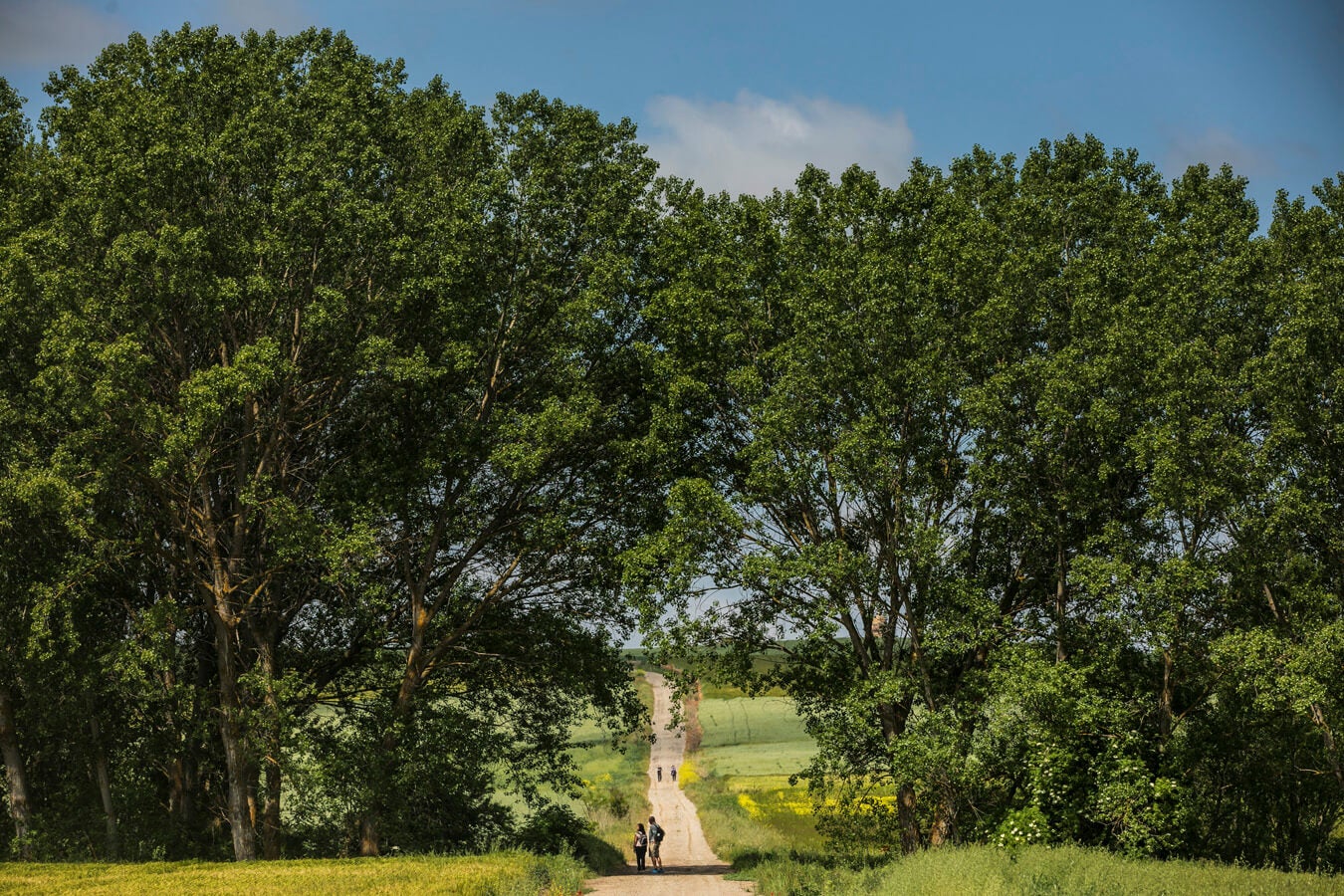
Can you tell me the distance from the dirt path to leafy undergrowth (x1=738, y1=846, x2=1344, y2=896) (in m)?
1.69

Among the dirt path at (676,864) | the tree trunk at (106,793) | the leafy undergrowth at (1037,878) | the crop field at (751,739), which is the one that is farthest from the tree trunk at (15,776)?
the crop field at (751,739)

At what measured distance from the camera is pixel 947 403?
2822 centimetres

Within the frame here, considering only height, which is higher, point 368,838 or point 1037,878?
point 1037,878

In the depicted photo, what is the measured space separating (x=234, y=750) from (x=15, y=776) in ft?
23.3

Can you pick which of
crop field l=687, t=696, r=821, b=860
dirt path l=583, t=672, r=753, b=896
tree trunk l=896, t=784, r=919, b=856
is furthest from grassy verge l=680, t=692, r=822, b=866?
tree trunk l=896, t=784, r=919, b=856

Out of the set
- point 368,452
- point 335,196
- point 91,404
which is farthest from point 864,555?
point 91,404

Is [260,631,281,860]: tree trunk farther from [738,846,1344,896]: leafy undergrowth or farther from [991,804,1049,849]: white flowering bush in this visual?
[991,804,1049,849]: white flowering bush

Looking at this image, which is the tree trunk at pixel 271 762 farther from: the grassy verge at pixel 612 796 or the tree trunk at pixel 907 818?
the tree trunk at pixel 907 818

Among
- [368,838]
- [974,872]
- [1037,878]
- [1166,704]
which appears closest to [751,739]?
[368,838]

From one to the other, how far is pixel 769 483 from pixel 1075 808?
10.3 metres

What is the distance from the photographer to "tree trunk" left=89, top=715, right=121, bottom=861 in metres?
31.0

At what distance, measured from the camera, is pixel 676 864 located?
33.4 metres

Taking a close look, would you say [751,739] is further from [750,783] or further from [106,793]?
[106,793]

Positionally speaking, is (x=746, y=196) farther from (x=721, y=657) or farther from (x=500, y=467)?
(x=721, y=657)
